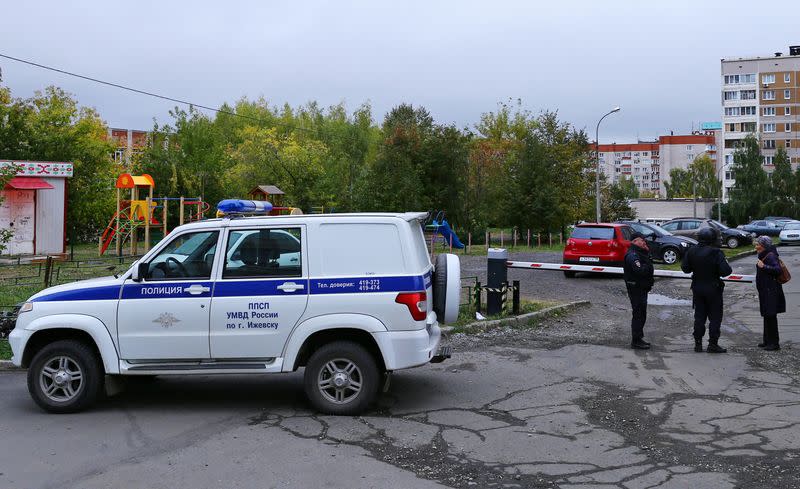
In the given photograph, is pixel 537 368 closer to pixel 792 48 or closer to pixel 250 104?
pixel 250 104

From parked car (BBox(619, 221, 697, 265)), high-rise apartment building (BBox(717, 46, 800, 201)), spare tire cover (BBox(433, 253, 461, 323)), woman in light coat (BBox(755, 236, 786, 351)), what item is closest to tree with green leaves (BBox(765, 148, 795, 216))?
high-rise apartment building (BBox(717, 46, 800, 201))

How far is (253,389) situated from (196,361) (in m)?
1.42

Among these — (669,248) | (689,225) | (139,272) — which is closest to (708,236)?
(139,272)

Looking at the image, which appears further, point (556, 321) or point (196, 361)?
point (556, 321)

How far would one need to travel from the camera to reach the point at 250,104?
75.2 meters

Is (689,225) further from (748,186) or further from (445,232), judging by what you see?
(748,186)

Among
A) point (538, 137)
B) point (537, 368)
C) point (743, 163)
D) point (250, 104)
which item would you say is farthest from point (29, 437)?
point (743, 163)

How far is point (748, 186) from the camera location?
81.0 meters

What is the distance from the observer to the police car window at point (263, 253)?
25.2 feet

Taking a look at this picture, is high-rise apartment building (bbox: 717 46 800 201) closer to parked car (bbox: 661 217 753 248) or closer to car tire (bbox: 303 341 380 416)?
parked car (bbox: 661 217 753 248)

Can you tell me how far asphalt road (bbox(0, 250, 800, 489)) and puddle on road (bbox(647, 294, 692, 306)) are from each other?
22.2 feet

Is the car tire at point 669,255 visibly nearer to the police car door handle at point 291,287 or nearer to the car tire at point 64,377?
the police car door handle at point 291,287

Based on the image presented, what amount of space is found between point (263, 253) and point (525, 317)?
23.0ft

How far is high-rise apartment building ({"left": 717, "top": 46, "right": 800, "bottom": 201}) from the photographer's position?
110 meters
